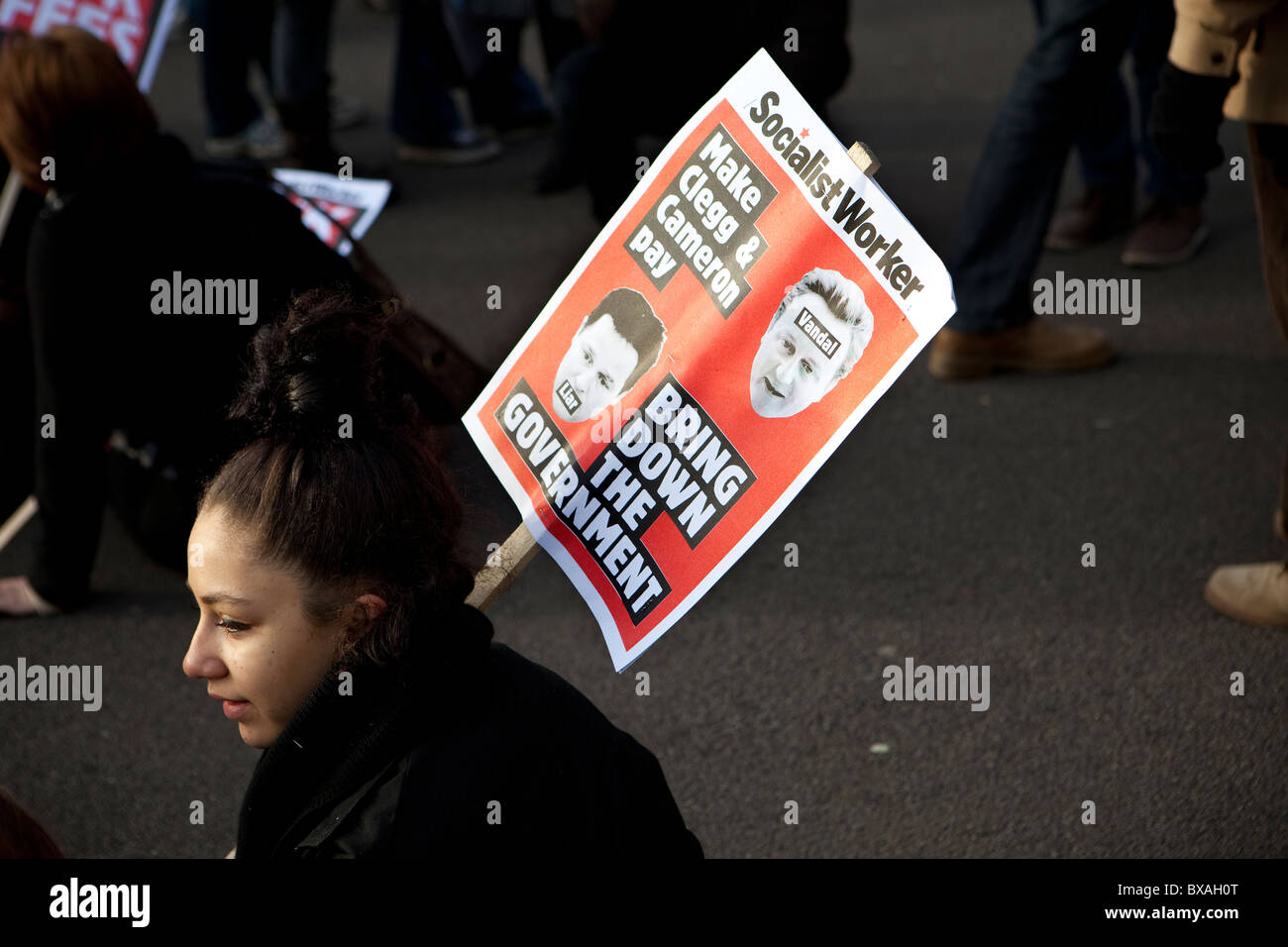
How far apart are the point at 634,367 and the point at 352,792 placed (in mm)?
571

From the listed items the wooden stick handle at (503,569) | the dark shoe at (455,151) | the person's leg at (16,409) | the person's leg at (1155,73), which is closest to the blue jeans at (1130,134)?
the person's leg at (1155,73)

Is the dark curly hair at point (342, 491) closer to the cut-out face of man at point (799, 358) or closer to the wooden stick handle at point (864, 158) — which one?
the cut-out face of man at point (799, 358)

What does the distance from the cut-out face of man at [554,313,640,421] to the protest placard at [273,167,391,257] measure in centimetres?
185

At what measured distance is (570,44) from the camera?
6078mm

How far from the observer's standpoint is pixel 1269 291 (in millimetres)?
2961

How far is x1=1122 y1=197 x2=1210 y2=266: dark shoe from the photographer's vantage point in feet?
16.0

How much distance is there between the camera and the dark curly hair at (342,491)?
61.2 inches

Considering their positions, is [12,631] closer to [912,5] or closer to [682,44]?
[682,44]

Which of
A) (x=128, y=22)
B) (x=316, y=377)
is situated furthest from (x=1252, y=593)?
(x=128, y=22)

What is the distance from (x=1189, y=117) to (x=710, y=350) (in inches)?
70.3

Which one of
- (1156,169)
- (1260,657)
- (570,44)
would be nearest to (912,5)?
(570,44)

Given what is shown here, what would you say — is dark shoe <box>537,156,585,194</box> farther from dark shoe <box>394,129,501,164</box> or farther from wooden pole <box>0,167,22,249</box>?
wooden pole <box>0,167,22,249</box>

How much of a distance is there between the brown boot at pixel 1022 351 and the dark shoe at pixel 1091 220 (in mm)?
850

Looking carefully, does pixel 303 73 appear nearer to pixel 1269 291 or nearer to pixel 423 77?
pixel 423 77
